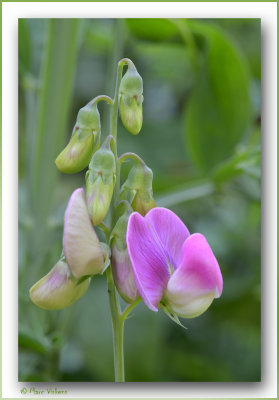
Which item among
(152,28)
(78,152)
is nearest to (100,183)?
(78,152)

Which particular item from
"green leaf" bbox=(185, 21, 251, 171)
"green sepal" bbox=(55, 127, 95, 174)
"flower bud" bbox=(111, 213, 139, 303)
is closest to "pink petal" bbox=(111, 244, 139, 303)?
"flower bud" bbox=(111, 213, 139, 303)

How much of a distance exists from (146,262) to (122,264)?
38 mm

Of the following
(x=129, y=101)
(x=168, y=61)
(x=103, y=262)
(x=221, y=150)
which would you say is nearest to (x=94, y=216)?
(x=103, y=262)

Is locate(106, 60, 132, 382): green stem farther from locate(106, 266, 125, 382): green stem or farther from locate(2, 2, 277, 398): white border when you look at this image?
locate(2, 2, 277, 398): white border

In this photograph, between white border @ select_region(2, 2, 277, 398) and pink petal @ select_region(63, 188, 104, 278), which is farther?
white border @ select_region(2, 2, 277, 398)

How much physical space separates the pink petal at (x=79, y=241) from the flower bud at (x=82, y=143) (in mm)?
64

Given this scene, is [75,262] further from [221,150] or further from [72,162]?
[221,150]

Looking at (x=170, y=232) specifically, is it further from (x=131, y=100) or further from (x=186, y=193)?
(x=186, y=193)

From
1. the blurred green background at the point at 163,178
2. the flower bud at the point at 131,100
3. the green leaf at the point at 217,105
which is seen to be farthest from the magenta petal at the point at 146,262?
the green leaf at the point at 217,105

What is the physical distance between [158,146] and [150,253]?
51 cm

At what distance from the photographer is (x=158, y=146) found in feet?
4.16

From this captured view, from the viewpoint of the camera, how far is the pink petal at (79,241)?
0.72m

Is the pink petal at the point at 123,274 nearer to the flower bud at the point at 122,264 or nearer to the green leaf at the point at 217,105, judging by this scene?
the flower bud at the point at 122,264

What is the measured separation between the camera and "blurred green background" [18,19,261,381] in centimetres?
107
